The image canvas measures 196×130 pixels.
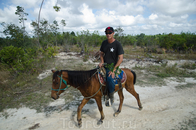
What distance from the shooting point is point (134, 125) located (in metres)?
3.21

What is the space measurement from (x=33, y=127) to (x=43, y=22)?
17.0m

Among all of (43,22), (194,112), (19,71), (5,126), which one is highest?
(43,22)

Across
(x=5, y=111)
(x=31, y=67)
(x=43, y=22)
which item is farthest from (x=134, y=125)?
(x=43, y=22)

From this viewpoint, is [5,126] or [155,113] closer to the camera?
[5,126]

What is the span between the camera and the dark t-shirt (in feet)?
10.5

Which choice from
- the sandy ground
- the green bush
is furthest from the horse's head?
the green bush

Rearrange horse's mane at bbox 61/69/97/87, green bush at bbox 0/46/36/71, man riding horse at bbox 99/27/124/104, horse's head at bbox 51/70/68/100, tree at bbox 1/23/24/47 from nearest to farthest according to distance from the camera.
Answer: horse's head at bbox 51/70/68/100 → horse's mane at bbox 61/69/97/87 → man riding horse at bbox 99/27/124/104 → green bush at bbox 0/46/36/71 → tree at bbox 1/23/24/47

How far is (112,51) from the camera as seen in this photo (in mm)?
3264

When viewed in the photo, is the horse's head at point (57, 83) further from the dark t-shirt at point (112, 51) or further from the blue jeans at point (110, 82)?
the dark t-shirt at point (112, 51)

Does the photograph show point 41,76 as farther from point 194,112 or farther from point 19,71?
point 194,112

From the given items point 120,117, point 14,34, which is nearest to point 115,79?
point 120,117

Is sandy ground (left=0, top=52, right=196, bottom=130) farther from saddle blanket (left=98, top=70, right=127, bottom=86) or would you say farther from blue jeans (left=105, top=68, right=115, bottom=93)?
saddle blanket (left=98, top=70, right=127, bottom=86)

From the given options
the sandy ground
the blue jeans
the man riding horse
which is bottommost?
the sandy ground

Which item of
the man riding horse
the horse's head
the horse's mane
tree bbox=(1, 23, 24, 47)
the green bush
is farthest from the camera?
tree bbox=(1, 23, 24, 47)
